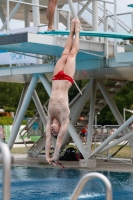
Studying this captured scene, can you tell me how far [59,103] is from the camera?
1006 cm

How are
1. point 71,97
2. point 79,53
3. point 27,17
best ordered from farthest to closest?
point 71,97 → point 27,17 → point 79,53

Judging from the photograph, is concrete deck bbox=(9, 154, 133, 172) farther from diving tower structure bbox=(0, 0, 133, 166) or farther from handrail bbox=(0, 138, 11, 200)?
handrail bbox=(0, 138, 11, 200)

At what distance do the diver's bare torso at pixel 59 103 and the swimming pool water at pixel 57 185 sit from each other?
5664 millimetres

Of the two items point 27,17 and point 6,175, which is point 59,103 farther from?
point 27,17

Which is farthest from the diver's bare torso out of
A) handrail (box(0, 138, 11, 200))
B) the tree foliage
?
the tree foliage

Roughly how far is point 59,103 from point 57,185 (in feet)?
28.3

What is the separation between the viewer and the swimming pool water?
51.7 ft

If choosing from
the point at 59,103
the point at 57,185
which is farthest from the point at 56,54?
the point at 59,103

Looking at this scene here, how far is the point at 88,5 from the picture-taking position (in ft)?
86.6

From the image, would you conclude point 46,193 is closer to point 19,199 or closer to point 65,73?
point 19,199

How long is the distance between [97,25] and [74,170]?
6207 millimetres

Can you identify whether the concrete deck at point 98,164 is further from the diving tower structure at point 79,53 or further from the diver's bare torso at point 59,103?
the diver's bare torso at point 59,103

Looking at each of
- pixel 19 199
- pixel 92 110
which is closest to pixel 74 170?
pixel 92 110

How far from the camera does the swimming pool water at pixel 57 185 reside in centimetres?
1575
